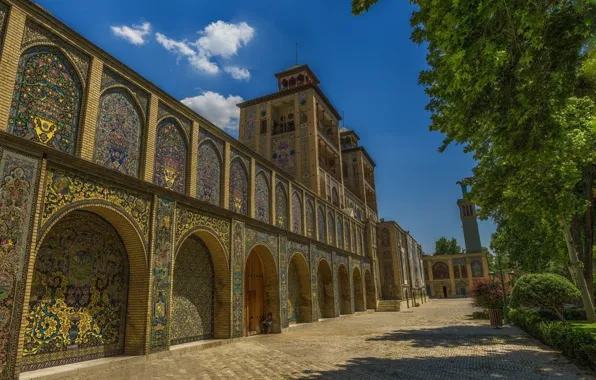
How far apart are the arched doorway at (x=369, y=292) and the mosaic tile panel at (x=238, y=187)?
17.8 metres

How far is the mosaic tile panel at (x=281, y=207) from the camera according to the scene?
55.8ft

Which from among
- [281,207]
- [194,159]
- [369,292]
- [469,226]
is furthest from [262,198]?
[469,226]

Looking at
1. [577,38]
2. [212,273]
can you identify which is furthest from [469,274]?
[577,38]

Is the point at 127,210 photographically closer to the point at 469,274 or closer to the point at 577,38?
the point at 577,38

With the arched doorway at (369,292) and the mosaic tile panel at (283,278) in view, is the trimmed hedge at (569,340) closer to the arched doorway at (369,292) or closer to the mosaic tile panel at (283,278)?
the mosaic tile panel at (283,278)

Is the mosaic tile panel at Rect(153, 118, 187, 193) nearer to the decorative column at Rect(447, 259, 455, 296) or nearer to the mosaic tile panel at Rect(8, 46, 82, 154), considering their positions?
the mosaic tile panel at Rect(8, 46, 82, 154)

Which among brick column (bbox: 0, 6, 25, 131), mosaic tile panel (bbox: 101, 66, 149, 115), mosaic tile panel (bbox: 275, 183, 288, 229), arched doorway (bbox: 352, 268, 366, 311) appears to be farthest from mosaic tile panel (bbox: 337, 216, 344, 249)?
brick column (bbox: 0, 6, 25, 131)

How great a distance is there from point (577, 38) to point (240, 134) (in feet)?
86.2

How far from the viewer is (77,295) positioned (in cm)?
797

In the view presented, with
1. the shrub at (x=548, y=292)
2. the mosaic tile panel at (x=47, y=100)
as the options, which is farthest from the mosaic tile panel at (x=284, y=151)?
the mosaic tile panel at (x=47, y=100)

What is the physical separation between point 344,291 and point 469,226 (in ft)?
161

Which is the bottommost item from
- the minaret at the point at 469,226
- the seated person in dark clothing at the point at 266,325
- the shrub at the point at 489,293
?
the seated person in dark clothing at the point at 266,325

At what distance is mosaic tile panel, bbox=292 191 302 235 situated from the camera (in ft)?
61.1

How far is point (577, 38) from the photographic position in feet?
18.4
